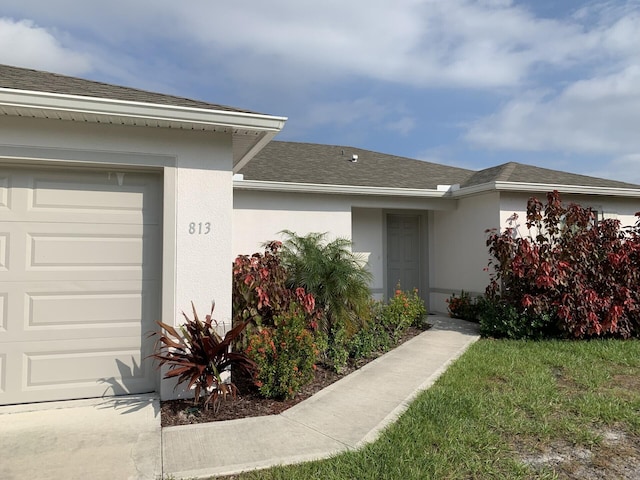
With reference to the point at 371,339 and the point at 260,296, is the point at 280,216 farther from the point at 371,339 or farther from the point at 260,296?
the point at 260,296

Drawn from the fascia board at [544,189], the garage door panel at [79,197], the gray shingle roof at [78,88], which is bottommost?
the garage door panel at [79,197]

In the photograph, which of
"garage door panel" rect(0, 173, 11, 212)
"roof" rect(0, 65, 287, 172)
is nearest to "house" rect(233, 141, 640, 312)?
"roof" rect(0, 65, 287, 172)

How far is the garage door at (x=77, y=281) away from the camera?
4.49 metres

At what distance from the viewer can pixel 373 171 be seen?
36.3ft

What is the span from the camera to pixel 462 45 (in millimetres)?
9266

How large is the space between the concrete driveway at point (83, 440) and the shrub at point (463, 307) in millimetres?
7180

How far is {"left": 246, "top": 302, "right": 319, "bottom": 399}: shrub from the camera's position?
4.63 meters

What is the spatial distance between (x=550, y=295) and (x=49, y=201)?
26.5 ft

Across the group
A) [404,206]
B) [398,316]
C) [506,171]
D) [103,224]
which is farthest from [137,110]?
[506,171]

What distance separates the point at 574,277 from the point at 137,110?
25.4 feet

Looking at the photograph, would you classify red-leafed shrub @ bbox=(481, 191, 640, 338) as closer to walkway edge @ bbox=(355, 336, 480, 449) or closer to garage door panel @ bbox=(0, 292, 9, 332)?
walkway edge @ bbox=(355, 336, 480, 449)

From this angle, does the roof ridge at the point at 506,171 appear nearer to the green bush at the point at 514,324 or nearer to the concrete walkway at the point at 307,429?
the green bush at the point at 514,324

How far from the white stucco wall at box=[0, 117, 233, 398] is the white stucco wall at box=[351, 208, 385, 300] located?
5640mm

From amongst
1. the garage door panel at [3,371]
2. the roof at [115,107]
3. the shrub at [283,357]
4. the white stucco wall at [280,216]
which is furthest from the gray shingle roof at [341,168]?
the garage door panel at [3,371]
